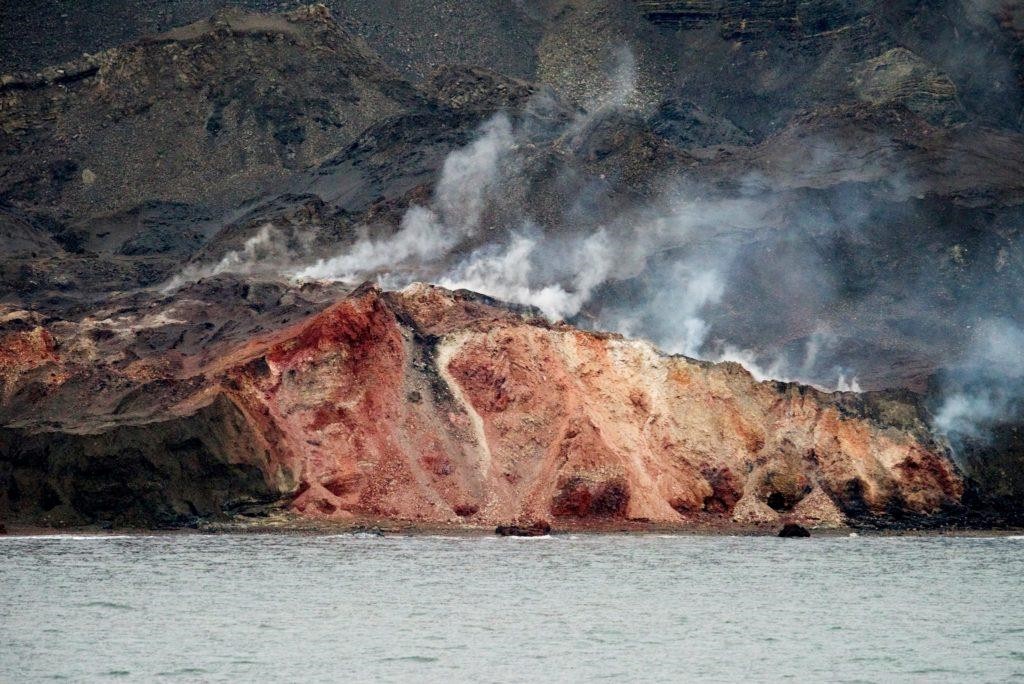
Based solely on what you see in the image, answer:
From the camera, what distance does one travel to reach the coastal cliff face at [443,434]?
121 metres

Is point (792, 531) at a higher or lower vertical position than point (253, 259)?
lower

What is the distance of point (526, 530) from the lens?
12094cm

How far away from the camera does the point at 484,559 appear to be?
10669 cm

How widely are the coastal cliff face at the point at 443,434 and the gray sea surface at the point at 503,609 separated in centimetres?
410

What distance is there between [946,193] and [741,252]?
24.1 meters

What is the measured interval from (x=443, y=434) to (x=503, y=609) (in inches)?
1608

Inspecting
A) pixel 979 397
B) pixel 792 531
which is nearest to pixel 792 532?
pixel 792 531

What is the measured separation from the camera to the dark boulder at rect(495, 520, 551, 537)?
12100 centimetres

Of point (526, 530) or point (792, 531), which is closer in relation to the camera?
point (526, 530)

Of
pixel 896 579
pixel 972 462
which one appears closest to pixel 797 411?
pixel 972 462

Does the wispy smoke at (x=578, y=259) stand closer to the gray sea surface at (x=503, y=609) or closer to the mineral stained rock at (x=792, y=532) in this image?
the mineral stained rock at (x=792, y=532)

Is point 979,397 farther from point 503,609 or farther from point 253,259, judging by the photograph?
point 253,259

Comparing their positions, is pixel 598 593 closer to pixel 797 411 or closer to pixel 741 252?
pixel 797 411

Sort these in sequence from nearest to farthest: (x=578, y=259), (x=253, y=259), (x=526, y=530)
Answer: (x=526, y=530) → (x=578, y=259) → (x=253, y=259)
